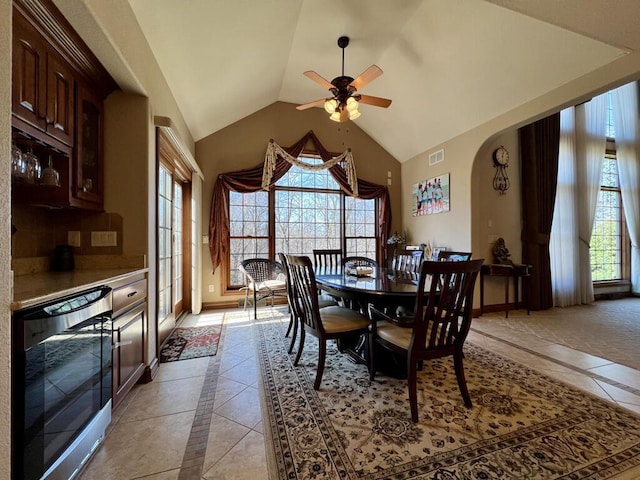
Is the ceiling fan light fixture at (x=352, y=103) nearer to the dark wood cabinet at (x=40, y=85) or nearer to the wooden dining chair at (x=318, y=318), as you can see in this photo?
the wooden dining chair at (x=318, y=318)

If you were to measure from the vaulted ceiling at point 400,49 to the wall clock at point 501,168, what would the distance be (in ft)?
2.62

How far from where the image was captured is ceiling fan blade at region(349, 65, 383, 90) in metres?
2.66

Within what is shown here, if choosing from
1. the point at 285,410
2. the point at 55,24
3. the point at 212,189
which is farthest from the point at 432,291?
the point at 212,189

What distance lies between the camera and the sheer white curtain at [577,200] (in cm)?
465

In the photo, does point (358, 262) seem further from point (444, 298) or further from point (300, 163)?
point (444, 298)

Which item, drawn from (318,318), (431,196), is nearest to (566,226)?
(431,196)

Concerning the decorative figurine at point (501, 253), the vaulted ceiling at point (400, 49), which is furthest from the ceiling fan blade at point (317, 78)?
the decorative figurine at point (501, 253)

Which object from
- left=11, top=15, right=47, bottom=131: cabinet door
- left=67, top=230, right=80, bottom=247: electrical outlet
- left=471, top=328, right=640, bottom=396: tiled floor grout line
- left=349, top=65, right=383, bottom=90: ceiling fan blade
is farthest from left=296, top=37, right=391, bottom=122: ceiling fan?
left=471, top=328, right=640, bottom=396: tiled floor grout line

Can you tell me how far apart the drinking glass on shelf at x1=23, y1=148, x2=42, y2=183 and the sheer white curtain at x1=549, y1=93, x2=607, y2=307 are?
21.1 ft

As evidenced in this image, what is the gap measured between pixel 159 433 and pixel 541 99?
4559 mm

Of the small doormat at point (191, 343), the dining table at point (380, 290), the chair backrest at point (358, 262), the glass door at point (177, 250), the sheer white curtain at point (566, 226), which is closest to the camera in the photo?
the dining table at point (380, 290)

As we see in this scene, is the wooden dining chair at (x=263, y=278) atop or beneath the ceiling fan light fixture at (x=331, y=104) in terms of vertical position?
beneath

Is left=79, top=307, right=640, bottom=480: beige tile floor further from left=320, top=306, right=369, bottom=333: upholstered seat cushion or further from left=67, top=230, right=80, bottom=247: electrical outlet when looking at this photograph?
left=67, top=230, right=80, bottom=247: electrical outlet

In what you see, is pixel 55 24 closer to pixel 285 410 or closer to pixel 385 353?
pixel 285 410
